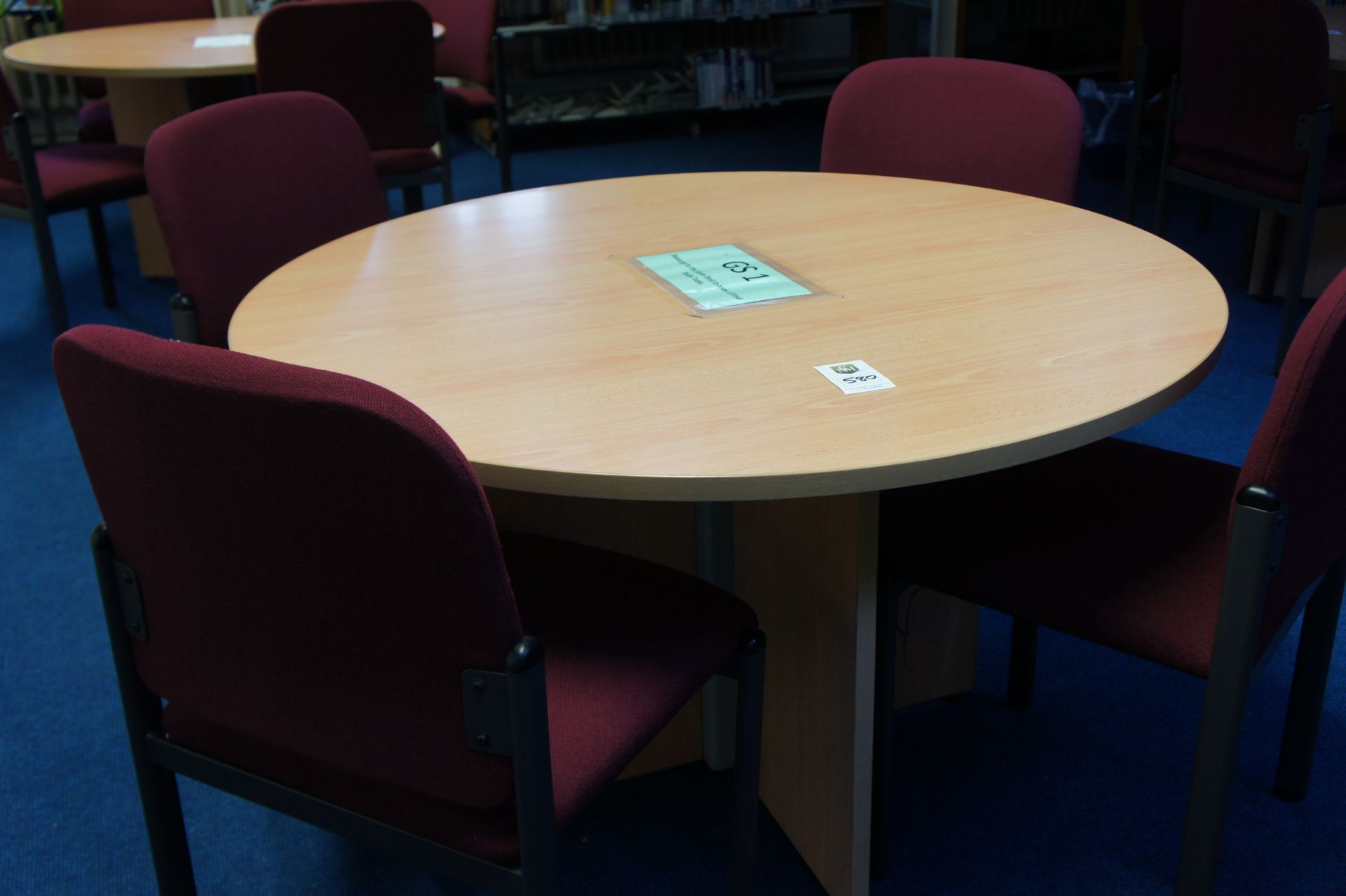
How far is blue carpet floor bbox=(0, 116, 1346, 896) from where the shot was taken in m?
1.56

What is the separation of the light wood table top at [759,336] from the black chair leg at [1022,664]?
1.95ft

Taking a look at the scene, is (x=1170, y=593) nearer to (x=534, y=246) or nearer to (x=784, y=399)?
(x=784, y=399)


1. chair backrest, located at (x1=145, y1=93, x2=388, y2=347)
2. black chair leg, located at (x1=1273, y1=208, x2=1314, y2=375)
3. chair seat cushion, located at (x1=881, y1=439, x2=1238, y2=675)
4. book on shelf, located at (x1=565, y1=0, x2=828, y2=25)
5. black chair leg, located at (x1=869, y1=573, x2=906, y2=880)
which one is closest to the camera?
chair seat cushion, located at (x1=881, y1=439, x2=1238, y2=675)

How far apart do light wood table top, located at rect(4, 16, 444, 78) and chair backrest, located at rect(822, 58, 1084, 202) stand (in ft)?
5.71

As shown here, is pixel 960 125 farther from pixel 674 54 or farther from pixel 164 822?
pixel 674 54

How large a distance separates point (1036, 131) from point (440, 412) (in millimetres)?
1354

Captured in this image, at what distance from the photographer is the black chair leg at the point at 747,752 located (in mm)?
1211

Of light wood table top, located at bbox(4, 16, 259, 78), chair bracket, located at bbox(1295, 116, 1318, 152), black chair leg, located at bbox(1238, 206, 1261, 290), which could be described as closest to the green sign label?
chair bracket, located at bbox(1295, 116, 1318, 152)

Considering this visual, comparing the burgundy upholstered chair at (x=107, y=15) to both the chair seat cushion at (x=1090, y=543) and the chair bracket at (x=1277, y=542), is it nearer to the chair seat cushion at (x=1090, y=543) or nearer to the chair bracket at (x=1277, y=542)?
the chair seat cushion at (x=1090, y=543)

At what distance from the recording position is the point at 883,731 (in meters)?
1.48

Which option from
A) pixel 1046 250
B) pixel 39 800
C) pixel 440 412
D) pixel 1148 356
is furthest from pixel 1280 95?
pixel 39 800

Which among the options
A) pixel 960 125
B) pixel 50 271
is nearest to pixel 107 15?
pixel 50 271

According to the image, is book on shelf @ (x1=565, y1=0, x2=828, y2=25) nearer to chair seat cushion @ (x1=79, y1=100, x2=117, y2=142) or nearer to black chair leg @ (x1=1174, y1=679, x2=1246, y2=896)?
chair seat cushion @ (x1=79, y1=100, x2=117, y2=142)

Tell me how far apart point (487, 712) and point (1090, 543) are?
0.76 metres
